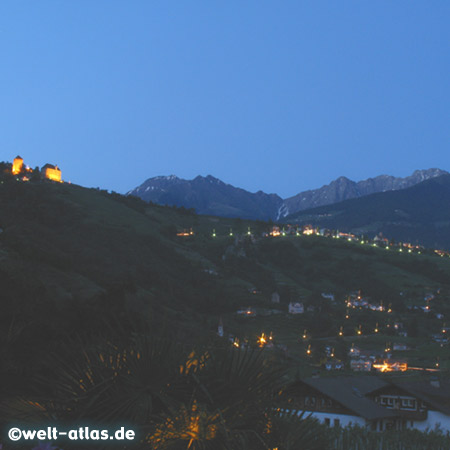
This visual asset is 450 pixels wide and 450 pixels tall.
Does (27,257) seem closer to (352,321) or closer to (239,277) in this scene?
(352,321)

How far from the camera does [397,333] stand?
13212cm

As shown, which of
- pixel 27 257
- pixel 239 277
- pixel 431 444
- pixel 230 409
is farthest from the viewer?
pixel 239 277

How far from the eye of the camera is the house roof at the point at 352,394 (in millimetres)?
43125

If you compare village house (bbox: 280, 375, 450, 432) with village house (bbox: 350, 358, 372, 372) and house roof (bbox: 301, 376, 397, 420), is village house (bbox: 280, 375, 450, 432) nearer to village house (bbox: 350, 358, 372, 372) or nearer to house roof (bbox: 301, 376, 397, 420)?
house roof (bbox: 301, 376, 397, 420)

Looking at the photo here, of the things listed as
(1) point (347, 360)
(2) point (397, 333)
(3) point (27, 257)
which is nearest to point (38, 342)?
Answer: (3) point (27, 257)

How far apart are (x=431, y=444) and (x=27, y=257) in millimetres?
48168
